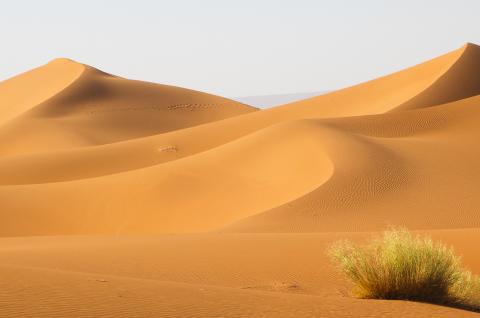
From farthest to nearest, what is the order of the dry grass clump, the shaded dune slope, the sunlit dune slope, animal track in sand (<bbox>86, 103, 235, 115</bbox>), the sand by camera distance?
animal track in sand (<bbox>86, 103, 235, 115</bbox>) → the sunlit dune slope → the shaded dune slope → the dry grass clump → the sand

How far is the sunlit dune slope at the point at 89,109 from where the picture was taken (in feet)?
222

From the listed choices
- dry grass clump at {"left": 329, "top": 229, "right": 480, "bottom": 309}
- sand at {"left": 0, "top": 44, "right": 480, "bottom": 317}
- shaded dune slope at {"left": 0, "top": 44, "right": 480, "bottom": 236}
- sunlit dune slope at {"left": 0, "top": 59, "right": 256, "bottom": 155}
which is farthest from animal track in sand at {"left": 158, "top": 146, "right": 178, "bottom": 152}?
dry grass clump at {"left": 329, "top": 229, "right": 480, "bottom": 309}

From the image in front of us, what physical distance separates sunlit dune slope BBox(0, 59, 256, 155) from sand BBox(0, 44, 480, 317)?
1619 mm

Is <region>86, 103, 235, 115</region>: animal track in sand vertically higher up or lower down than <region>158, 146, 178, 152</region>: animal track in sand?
higher up

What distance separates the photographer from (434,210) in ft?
78.5

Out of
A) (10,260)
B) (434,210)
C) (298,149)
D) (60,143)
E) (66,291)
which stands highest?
(60,143)

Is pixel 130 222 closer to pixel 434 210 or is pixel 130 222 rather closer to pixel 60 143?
pixel 434 210

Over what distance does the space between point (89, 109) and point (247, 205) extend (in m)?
53.1

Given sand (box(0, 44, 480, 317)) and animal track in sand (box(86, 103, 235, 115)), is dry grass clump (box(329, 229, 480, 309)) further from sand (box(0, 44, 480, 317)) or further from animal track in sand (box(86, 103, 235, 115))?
animal track in sand (box(86, 103, 235, 115))

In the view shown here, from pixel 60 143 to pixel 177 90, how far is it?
2663 cm

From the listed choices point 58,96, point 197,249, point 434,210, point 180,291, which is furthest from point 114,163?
point 58,96

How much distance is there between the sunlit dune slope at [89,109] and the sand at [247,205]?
1.62 meters

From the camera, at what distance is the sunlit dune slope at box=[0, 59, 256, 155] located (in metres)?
67.6

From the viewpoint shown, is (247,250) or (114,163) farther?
(114,163)
